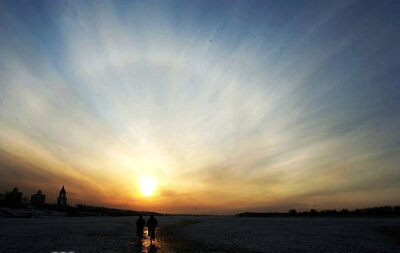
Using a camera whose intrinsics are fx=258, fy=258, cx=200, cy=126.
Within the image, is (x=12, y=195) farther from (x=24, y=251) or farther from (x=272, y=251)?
(x=272, y=251)

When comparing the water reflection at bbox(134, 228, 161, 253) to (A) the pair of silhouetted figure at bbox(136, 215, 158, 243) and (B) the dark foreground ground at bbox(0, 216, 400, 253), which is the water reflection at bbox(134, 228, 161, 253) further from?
(A) the pair of silhouetted figure at bbox(136, 215, 158, 243)

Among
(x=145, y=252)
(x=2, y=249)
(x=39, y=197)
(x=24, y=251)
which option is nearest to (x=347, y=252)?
(x=145, y=252)

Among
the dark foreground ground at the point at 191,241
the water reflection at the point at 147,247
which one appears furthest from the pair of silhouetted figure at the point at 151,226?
the dark foreground ground at the point at 191,241

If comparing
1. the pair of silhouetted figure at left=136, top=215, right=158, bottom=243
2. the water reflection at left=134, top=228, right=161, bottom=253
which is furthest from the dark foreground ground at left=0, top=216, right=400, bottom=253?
the pair of silhouetted figure at left=136, top=215, right=158, bottom=243

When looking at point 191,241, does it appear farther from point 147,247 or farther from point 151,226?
point 147,247

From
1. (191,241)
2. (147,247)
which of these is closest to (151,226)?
(147,247)

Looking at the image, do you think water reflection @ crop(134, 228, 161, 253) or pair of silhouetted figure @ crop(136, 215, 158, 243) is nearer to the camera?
water reflection @ crop(134, 228, 161, 253)

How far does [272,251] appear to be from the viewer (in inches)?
912

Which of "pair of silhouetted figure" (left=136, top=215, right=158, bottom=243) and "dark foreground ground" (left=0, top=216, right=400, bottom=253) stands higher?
"pair of silhouetted figure" (left=136, top=215, right=158, bottom=243)

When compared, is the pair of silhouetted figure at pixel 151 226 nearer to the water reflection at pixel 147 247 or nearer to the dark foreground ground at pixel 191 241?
the water reflection at pixel 147 247

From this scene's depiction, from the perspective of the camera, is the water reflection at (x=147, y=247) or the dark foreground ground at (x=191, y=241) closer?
the water reflection at (x=147, y=247)

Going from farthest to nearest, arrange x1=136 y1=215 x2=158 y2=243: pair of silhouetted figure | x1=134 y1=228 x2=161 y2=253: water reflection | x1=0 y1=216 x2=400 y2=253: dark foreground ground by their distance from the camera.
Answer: x1=136 y1=215 x2=158 y2=243: pair of silhouetted figure → x1=0 y1=216 x2=400 y2=253: dark foreground ground → x1=134 y1=228 x2=161 y2=253: water reflection

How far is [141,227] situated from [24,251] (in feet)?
40.9

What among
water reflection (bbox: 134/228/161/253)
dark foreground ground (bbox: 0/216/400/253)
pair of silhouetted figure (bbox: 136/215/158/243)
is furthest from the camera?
pair of silhouetted figure (bbox: 136/215/158/243)
